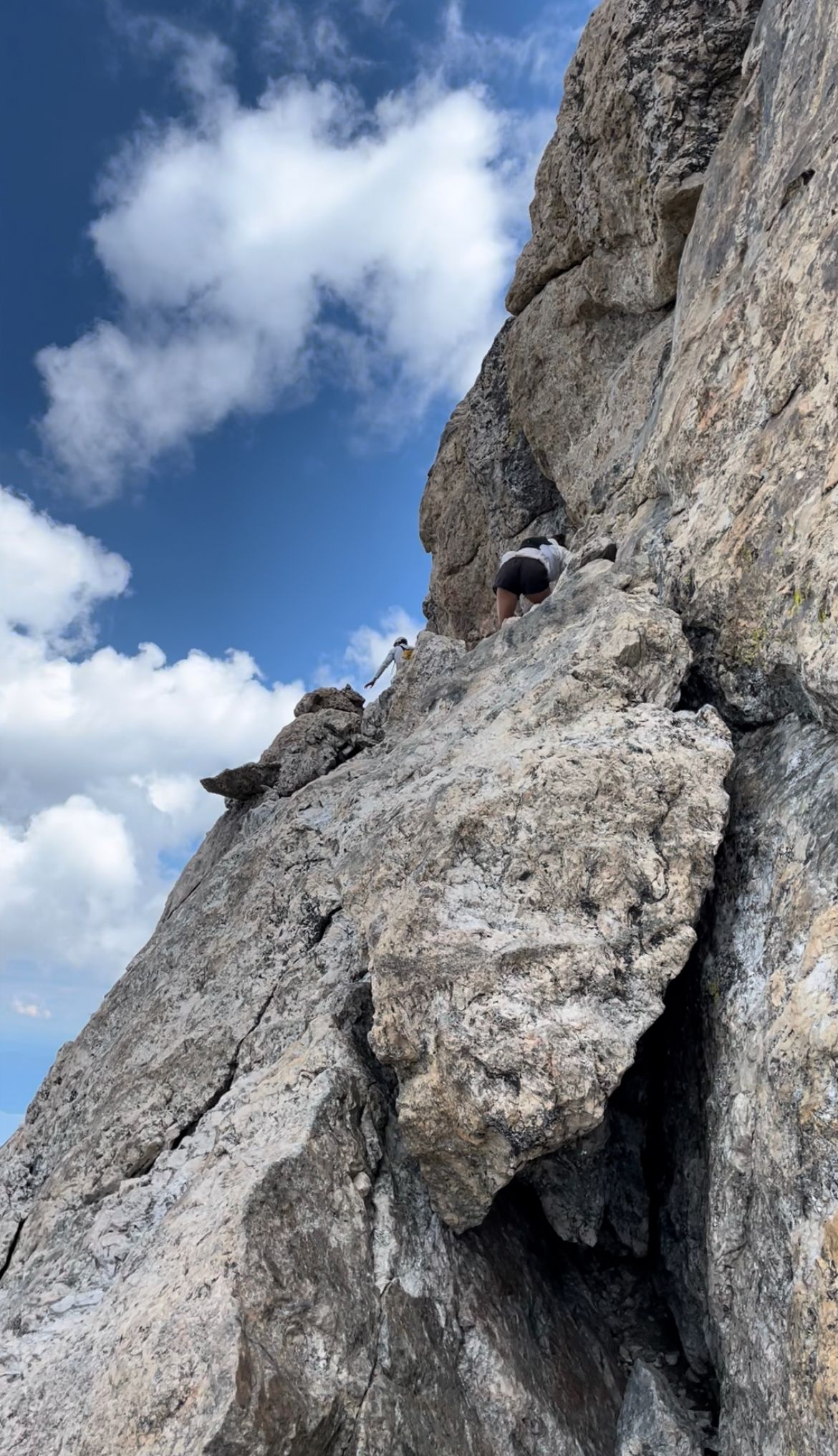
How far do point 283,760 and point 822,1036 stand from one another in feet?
34.0

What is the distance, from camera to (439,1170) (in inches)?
300

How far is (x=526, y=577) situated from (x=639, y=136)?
7.89 m

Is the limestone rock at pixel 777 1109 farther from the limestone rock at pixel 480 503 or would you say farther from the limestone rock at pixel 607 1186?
the limestone rock at pixel 480 503

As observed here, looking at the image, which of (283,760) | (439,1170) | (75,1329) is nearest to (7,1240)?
(75,1329)

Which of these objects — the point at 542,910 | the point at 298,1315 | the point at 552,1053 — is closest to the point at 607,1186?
the point at 552,1053

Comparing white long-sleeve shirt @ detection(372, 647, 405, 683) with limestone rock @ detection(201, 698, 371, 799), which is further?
white long-sleeve shirt @ detection(372, 647, 405, 683)

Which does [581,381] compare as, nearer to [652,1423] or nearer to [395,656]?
[395,656]

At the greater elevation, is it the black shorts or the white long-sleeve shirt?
the white long-sleeve shirt

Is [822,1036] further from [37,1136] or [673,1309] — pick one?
[37,1136]

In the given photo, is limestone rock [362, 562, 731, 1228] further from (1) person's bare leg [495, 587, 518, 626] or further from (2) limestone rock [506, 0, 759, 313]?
(2) limestone rock [506, 0, 759, 313]

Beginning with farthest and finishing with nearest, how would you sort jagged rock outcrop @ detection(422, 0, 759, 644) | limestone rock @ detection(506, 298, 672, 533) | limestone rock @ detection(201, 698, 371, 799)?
1. limestone rock @ detection(506, 298, 672, 533)
2. jagged rock outcrop @ detection(422, 0, 759, 644)
3. limestone rock @ detection(201, 698, 371, 799)

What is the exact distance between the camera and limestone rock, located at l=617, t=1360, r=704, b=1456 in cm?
734

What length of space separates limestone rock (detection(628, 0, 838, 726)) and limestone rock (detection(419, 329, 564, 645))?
12.3 m

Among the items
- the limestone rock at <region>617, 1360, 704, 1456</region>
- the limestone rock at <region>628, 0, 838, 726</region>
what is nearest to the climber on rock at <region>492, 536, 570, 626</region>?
the limestone rock at <region>628, 0, 838, 726</region>
